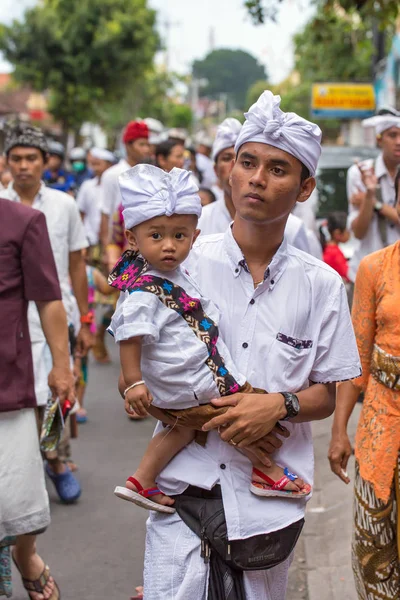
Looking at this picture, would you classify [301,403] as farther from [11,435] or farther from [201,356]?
[11,435]

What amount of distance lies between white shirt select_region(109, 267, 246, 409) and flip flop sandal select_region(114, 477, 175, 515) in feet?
1.07

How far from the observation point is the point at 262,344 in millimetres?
3150

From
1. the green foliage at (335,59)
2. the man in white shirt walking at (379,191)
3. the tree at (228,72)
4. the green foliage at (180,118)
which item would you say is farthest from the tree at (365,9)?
the tree at (228,72)

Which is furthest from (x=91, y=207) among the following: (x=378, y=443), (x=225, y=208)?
(x=378, y=443)

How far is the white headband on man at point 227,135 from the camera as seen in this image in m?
6.39

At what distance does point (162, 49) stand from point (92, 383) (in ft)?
97.8

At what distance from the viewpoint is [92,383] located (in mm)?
9977

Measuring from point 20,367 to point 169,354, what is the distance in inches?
55.5

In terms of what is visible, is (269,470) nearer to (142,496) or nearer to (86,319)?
(142,496)

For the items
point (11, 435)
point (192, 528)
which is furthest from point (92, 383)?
point (192, 528)

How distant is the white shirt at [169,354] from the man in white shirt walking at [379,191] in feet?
11.8

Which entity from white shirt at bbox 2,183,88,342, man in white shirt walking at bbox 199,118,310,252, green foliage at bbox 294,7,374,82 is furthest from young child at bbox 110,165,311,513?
green foliage at bbox 294,7,374,82

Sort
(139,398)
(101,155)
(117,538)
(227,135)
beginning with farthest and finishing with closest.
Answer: (101,155) < (227,135) < (117,538) < (139,398)

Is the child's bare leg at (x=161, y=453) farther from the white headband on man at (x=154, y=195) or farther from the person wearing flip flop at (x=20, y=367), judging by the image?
the person wearing flip flop at (x=20, y=367)
